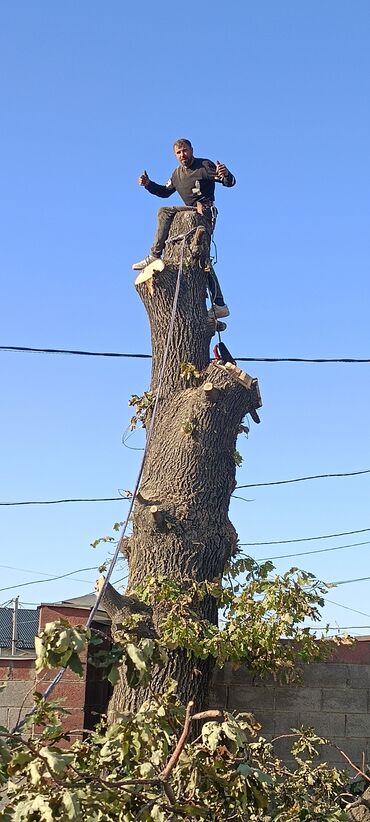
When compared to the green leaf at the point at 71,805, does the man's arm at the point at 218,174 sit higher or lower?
higher

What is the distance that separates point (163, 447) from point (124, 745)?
279 centimetres

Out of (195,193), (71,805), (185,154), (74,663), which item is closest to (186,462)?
(195,193)

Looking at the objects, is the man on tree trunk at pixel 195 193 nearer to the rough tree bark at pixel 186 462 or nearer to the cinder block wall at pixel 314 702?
the rough tree bark at pixel 186 462

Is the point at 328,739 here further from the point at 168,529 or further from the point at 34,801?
the point at 34,801

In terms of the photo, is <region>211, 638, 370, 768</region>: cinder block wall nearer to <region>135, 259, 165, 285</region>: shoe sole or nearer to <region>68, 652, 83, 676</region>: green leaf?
<region>135, 259, 165, 285</region>: shoe sole

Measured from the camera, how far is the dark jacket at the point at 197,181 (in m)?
6.78

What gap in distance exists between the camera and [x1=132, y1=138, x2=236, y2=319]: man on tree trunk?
21.7ft

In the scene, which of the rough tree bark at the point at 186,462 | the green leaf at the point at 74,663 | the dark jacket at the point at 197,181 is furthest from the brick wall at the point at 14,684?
the dark jacket at the point at 197,181

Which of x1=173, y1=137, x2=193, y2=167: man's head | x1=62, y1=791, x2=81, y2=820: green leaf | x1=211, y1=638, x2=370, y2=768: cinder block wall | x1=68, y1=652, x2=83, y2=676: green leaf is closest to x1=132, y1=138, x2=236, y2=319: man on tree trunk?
x1=173, y1=137, x2=193, y2=167: man's head

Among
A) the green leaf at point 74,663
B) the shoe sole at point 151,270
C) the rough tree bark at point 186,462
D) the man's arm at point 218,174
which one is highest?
the man's arm at point 218,174

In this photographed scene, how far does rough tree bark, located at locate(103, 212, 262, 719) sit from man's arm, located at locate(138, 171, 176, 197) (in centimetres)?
60

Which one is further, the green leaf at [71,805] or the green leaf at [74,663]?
the green leaf at [74,663]

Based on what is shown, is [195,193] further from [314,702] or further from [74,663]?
[74,663]

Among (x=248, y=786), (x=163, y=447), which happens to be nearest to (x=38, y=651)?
(x=248, y=786)
